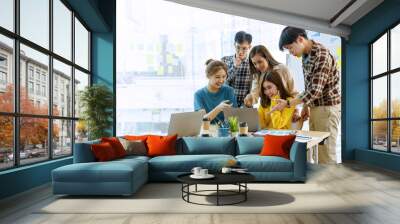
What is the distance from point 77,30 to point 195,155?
400 centimetres

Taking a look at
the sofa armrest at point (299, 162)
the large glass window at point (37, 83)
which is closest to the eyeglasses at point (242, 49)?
the large glass window at point (37, 83)

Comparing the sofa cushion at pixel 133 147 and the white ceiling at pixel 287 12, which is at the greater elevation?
the white ceiling at pixel 287 12

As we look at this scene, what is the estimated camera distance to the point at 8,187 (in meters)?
5.05

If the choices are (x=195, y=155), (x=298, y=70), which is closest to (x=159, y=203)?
(x=195, y=155)

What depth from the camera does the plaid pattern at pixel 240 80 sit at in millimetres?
10359

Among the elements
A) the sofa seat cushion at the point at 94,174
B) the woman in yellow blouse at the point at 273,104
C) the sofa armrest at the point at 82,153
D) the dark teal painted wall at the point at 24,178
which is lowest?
the dark teal painted wall at the point at 24,178

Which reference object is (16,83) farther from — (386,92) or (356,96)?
(356,96)

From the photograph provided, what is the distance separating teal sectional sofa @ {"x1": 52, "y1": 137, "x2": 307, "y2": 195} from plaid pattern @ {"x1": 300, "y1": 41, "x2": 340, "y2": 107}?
3.66m

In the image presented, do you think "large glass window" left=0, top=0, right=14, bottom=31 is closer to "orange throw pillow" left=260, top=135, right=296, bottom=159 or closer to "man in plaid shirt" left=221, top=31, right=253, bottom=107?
"orange throw pillow" left=260, top=135, right=296, bottom=159

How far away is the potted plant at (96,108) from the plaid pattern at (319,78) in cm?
470

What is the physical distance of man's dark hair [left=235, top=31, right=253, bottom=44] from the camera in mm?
10633

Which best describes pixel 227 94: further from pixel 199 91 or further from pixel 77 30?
pixel 77 30

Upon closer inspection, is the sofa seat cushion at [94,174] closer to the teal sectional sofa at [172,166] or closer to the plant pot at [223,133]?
the teal sectional sofa at [172,166]

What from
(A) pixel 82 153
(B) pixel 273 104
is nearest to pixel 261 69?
(B) pixel 273 104
